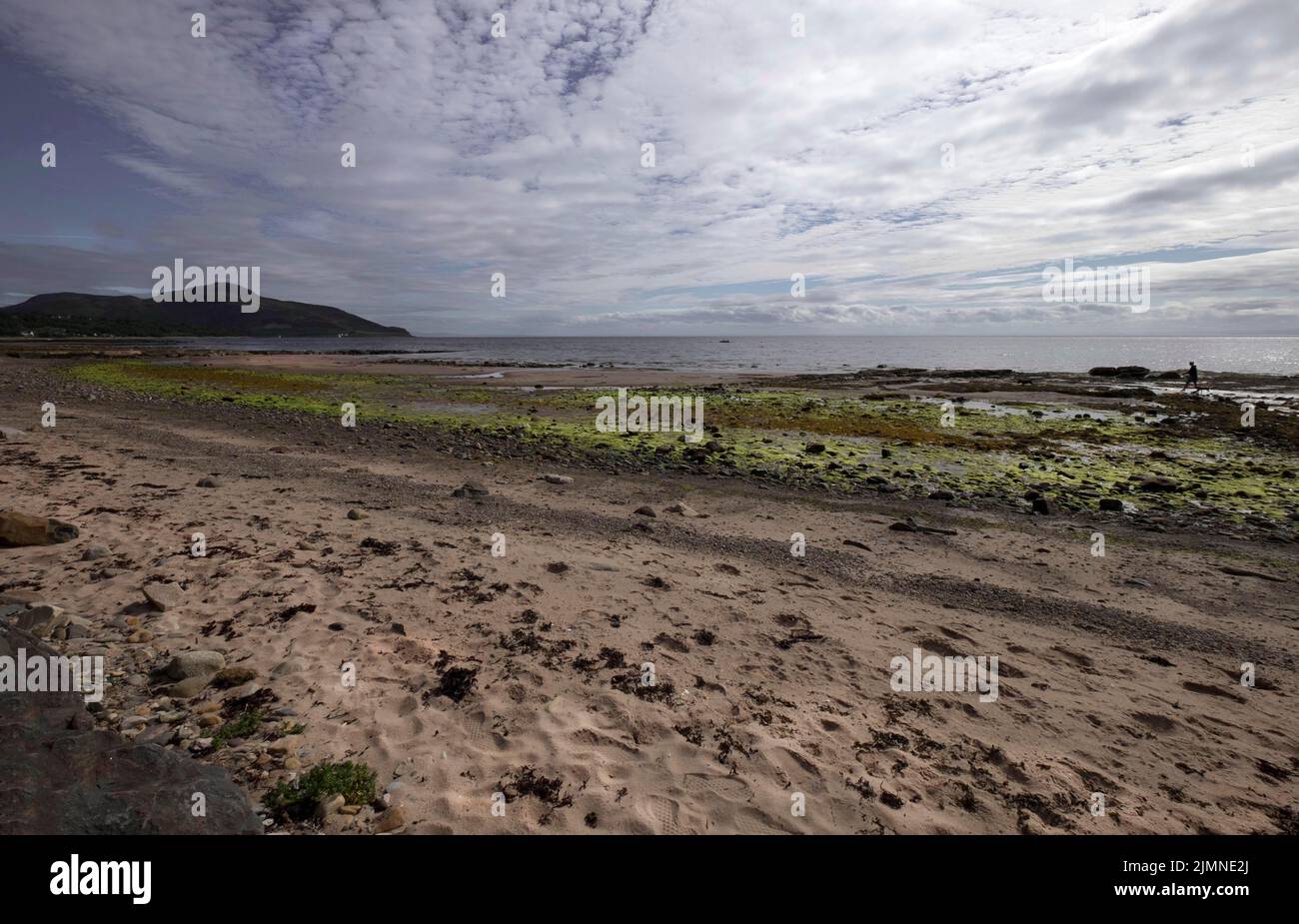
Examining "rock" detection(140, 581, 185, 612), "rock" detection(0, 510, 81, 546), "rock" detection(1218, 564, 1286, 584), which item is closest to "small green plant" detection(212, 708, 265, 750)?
"rock" detection(140, 581, 185, 612)

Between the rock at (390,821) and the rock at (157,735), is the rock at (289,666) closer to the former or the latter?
the rock at (157,735)

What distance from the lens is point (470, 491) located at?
1344cm

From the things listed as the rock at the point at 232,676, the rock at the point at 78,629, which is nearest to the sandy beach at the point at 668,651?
Answer: the rock at the point at 232,676

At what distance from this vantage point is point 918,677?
6621 millimetres

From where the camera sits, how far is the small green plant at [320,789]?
4.05m

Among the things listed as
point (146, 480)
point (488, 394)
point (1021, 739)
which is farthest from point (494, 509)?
point (488, 394)

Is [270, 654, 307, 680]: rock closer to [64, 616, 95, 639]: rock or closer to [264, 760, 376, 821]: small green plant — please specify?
[264, 760, 376, 821]: small green plant

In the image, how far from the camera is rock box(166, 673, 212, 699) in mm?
5195

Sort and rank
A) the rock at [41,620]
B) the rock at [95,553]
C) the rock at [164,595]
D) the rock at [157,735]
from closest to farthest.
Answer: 1. the rock at [157,735]
2. the rock at [41,620]
3. the rock at [164,595]
4. the rock at [95,553]

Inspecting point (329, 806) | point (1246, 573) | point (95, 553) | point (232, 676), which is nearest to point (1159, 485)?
point (1246, 573)

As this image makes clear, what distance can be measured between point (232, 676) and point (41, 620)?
240cm

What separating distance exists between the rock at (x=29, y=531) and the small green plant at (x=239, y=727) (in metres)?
6.01
